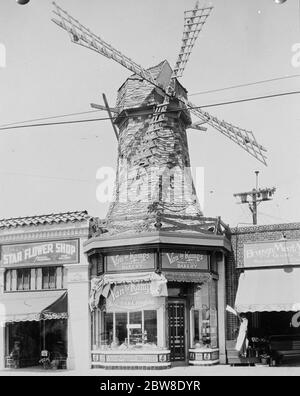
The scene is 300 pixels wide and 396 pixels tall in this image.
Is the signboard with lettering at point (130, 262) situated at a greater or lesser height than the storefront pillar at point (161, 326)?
greater

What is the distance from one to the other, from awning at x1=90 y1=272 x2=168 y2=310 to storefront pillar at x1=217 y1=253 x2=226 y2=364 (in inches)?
98.4

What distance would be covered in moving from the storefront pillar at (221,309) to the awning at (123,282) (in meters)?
2.50

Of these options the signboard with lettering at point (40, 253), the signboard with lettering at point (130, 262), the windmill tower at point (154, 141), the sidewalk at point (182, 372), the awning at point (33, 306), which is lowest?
the sidewalk at point (182, 372)

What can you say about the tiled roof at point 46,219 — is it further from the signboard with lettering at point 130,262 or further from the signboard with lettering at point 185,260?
the signboard with lettering at point 185,260

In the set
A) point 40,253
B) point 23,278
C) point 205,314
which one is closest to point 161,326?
point 205,314

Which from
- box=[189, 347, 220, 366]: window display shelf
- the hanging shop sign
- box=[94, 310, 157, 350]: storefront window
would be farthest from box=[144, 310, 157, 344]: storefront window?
box=[189, 347, 220, 366]: window display shelf

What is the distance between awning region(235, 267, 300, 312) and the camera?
2064 cm

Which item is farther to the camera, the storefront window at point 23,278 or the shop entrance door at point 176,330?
the storefront window at point 23,278

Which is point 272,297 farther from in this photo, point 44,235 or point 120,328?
point 44,235

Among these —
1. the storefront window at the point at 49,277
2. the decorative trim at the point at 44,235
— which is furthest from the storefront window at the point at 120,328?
the decorative trim at the point at 44,235

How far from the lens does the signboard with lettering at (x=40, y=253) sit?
21797 millimetres

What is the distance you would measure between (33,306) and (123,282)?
317cm

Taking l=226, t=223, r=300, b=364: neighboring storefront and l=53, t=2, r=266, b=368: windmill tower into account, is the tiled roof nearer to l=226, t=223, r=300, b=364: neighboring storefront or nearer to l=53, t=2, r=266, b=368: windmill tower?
l=53, t=2, r=266, b=368: windmill tower

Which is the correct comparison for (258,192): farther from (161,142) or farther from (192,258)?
(192,258)
